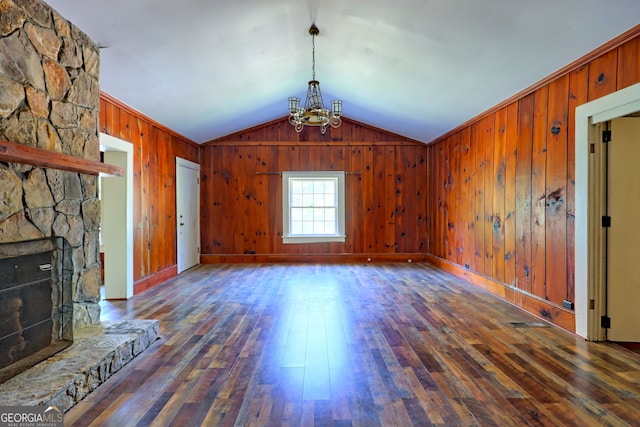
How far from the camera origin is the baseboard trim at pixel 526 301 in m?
3.22

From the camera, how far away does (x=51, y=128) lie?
8.00 feet

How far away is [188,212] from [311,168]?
252 cm

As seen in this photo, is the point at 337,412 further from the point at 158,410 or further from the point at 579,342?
the point at 579,342

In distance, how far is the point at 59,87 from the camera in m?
2.52

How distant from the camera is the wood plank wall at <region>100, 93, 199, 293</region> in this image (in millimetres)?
4293

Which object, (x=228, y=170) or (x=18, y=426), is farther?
(x=228, y=170)

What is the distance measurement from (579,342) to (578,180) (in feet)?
4.53

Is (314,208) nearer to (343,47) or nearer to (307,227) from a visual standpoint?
(307,227)

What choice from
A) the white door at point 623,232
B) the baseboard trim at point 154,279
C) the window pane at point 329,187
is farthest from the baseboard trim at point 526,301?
the baseboard trim at point 154,279

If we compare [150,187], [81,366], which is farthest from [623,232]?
[150,187]

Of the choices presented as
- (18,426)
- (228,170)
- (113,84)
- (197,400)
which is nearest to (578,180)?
(197,400)

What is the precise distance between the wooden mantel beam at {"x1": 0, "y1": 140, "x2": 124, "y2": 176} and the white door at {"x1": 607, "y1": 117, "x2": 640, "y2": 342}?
4149 mm

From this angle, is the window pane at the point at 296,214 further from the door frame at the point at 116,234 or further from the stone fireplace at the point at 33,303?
the stone fireplace at the point at 33,303

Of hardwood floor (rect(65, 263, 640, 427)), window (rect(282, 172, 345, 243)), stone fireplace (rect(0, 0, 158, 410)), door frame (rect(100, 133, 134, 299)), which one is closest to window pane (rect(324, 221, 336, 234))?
window (rect(282, 172, 345, 243))
